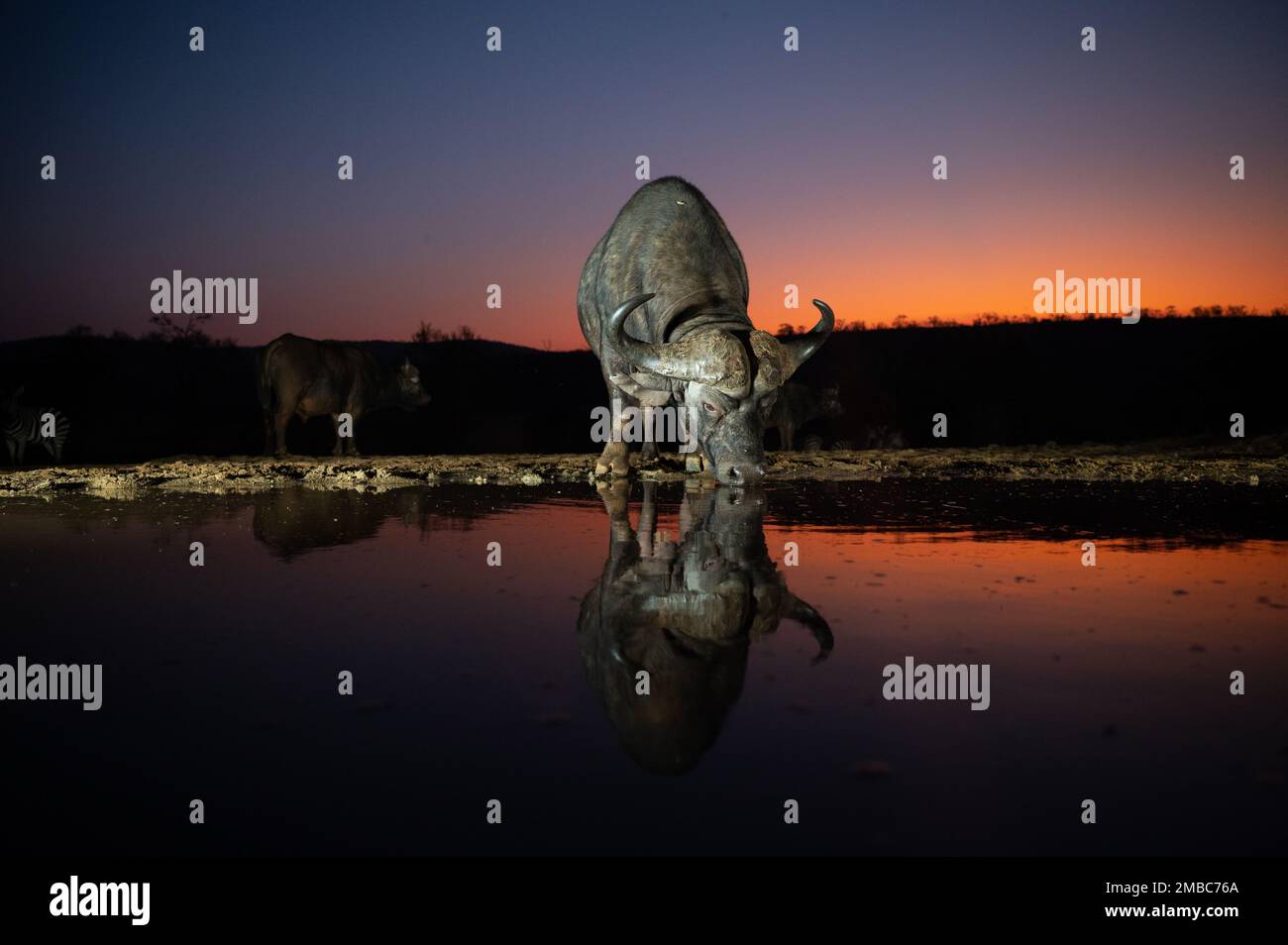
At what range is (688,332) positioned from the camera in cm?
929

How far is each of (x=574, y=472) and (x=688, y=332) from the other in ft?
11.6

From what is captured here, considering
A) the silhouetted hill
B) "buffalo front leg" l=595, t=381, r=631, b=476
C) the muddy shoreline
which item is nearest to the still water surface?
the muddy shoreline

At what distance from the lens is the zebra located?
1755 cm

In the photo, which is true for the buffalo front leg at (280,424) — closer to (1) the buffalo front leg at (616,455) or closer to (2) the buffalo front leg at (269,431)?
(2) the buffalo front leg at (269,431)

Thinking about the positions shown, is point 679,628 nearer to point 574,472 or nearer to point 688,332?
point 688,332

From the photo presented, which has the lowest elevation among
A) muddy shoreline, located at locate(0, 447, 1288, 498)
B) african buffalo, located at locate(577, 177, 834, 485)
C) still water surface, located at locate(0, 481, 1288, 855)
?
still water surface, located at locate(0, 481, 1288, 855)

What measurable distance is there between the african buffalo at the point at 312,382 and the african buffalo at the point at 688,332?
6.65 metres

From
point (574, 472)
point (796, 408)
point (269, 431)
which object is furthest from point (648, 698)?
point (796, 408)

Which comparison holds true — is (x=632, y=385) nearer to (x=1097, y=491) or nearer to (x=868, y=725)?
(x=1097, y=491)

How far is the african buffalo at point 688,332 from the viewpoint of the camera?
870 cm

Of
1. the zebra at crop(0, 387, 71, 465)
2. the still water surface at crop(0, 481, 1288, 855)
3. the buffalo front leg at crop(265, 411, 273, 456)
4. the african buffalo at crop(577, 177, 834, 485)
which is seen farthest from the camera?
the buffalo front leg at crop(265, 411, 273, 456)

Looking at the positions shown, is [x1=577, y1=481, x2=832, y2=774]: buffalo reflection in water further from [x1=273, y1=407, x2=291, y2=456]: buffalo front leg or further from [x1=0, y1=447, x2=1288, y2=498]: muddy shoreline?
[x1=273, y1=407, x2=291, y2=456]: buffalo front leg

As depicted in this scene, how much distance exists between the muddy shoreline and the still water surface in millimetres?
4548
